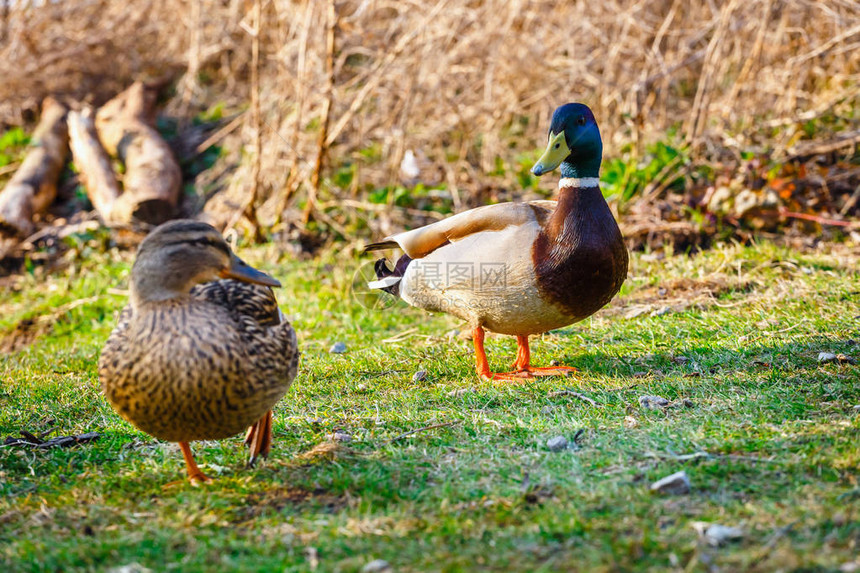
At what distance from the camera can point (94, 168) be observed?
7543 mm

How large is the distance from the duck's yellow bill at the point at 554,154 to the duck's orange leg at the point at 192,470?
77.1 inches

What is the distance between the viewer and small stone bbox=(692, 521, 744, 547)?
2.11 metres

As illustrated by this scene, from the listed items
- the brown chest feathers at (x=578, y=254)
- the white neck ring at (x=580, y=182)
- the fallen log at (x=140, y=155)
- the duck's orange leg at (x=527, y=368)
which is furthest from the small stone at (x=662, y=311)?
the fallen log at (x=140, y=155)

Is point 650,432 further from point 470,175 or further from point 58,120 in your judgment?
point 58,120

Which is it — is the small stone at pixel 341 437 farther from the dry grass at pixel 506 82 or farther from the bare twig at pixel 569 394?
the dry grass at pixel 506 82

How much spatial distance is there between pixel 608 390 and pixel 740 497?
3.73 ft

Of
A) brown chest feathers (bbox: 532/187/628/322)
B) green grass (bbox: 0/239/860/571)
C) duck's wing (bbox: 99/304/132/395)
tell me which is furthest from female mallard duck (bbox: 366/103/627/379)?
duck's wing (bbox: 99/304/132/395)

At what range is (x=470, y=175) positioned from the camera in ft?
22.6

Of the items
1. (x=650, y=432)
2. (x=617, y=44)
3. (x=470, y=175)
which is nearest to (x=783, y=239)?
(x=617, y=44)

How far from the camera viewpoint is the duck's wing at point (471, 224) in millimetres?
3773

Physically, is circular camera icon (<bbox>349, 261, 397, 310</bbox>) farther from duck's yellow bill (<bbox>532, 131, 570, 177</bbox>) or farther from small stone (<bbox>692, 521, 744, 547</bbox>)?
small stone (<bbox>692, 521, 744, 547</bbox>)

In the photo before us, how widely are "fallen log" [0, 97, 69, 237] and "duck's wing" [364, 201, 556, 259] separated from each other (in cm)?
430

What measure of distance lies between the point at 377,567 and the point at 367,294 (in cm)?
338

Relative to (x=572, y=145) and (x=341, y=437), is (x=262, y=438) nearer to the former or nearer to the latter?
(x=341, y=437)
